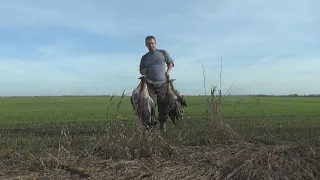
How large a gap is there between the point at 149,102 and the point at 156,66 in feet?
3.29

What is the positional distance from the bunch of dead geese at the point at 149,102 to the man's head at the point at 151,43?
2.41 ft

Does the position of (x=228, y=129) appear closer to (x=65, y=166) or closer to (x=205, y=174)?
(x=205, y=174)

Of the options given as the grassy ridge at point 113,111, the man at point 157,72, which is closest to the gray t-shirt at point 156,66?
the man at point 157,72

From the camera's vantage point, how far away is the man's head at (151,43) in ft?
26.5

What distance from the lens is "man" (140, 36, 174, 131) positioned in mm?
8102

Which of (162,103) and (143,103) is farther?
(162,103)

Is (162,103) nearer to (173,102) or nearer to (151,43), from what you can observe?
(173,102)

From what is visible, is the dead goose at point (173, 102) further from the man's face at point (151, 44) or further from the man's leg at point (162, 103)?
the man's face at point (151, 44)

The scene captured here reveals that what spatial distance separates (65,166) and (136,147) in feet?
3.70

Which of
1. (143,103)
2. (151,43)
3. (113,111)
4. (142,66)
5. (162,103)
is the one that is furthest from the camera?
(113,111)

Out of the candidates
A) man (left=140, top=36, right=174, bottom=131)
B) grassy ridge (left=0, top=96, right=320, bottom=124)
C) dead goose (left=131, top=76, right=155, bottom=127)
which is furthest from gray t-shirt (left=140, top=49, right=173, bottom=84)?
grassy ridge (left=0, top=96, right=320, bottom=124)

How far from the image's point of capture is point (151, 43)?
809cm

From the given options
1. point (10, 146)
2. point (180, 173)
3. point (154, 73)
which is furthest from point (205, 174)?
point (10, 146)

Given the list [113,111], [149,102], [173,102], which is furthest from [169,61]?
[113,111]
